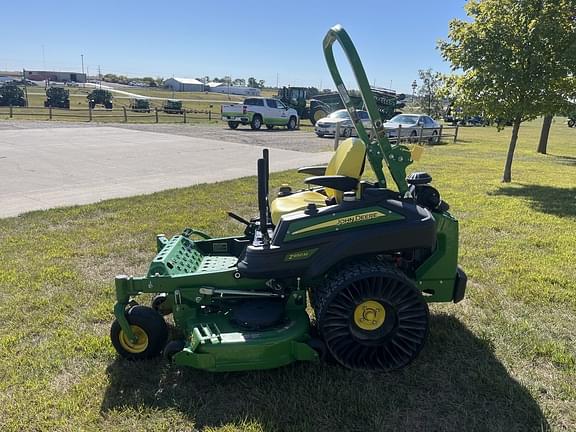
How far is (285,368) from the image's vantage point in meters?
3.03

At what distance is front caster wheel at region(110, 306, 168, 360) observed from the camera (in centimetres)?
306

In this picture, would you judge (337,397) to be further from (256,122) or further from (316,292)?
(256,122)

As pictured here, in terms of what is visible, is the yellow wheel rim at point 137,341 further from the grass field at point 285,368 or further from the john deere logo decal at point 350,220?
the john deere logo decal at point 350,220

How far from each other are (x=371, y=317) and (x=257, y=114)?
21.9 meters

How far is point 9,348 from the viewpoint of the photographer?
3.27 metres

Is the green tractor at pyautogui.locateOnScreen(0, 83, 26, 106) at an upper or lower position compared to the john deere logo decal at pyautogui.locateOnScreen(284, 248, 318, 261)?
upper

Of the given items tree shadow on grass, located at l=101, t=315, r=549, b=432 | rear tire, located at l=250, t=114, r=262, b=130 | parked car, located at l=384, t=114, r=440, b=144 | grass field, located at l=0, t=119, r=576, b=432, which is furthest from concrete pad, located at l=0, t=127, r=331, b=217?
rear tire, located at l=250, t=114, r=262, b=130

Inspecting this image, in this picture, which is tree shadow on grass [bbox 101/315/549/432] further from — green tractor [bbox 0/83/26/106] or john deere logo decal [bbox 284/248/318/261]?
green tractor [bbox 0/83/26/106]

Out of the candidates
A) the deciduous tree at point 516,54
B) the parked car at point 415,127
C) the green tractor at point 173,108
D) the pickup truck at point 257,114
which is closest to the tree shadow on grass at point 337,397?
the deciduous tree at point 516,54

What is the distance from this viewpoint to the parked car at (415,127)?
65.4ft

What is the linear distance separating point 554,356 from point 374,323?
1365mm

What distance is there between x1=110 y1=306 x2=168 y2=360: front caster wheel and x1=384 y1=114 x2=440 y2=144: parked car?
687 inches

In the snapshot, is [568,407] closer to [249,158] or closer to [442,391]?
[442,391]

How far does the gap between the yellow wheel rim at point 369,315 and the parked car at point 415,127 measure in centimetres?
1722
